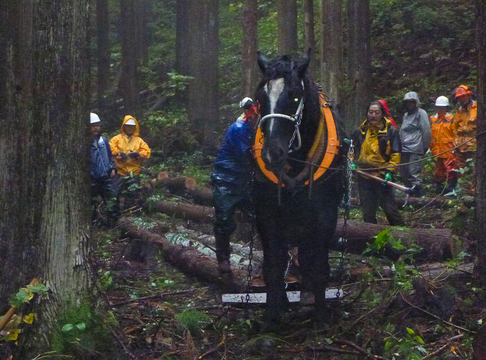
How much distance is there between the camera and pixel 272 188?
20.6 ft

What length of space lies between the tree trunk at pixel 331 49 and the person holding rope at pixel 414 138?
147 centimetres

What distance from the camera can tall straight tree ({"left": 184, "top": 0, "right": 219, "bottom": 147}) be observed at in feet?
63.3

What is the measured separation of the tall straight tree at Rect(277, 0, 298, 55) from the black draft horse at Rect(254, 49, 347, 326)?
9.84m

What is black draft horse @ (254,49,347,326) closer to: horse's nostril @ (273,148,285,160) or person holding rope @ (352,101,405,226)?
horse's nostril @ (273,148,285,160)

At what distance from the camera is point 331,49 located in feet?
43.4

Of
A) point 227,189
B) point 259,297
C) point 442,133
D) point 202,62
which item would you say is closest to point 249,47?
point 202,62

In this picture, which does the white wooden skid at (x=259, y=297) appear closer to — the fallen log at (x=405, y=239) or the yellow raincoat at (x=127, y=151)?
the fallen log at (x=405, y=239)

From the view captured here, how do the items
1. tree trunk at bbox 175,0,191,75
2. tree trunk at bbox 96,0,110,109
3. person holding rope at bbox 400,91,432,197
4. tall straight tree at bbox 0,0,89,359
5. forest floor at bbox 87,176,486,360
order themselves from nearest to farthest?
tall straight tree at bbox 0,0,89,359
forest floor at bbox 87,176,486,360
person holding rope at bbox 400,91,432,197
tree trunk at bbox 175,0,191,75
tree trunk at bbox 96,0,110,109

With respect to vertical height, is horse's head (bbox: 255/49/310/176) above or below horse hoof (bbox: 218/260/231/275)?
above

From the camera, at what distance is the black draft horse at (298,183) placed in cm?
589

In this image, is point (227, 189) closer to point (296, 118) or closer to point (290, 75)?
point (296, 118)

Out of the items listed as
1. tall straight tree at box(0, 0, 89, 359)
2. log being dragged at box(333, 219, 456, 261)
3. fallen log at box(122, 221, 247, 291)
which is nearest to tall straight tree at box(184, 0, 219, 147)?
fallen log at box(122, 221, 247, 291)

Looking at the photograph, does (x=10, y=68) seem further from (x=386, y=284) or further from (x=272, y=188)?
(x=386, y=284)

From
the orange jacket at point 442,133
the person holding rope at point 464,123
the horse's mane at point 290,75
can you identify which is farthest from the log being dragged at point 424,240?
the orange jacket at point 442,133
